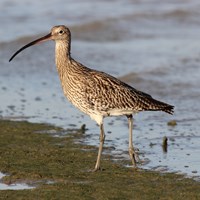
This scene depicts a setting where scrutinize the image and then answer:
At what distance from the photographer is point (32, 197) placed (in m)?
9.00

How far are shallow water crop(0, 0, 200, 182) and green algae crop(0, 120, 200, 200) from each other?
469 millimetres

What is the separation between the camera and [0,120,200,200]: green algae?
9.16m

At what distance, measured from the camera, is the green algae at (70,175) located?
9.16 m

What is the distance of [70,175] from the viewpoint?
32.9 feet

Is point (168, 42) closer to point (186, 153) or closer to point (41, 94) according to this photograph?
point (41, 94)

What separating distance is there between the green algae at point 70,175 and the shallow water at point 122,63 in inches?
18.5

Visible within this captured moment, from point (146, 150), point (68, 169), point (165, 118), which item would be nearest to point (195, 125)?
point (165, 118)

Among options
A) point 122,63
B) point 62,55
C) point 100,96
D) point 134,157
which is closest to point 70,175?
point 134,157

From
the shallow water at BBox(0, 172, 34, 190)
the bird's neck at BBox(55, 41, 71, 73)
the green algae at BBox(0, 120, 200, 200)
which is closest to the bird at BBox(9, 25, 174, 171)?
the bird's neck at BBox(55, 41, 71, 73)

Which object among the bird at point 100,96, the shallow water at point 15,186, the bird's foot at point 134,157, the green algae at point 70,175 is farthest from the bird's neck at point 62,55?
the shallow water at point 15,186

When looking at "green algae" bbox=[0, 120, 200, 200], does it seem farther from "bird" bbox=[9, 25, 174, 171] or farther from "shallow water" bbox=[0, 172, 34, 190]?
"bird" bbox=[9, 25, 174, 171]

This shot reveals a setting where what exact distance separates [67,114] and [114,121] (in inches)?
39.5

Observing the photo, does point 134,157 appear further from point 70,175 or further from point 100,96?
point 70,175

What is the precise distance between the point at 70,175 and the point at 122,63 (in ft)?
29.2
